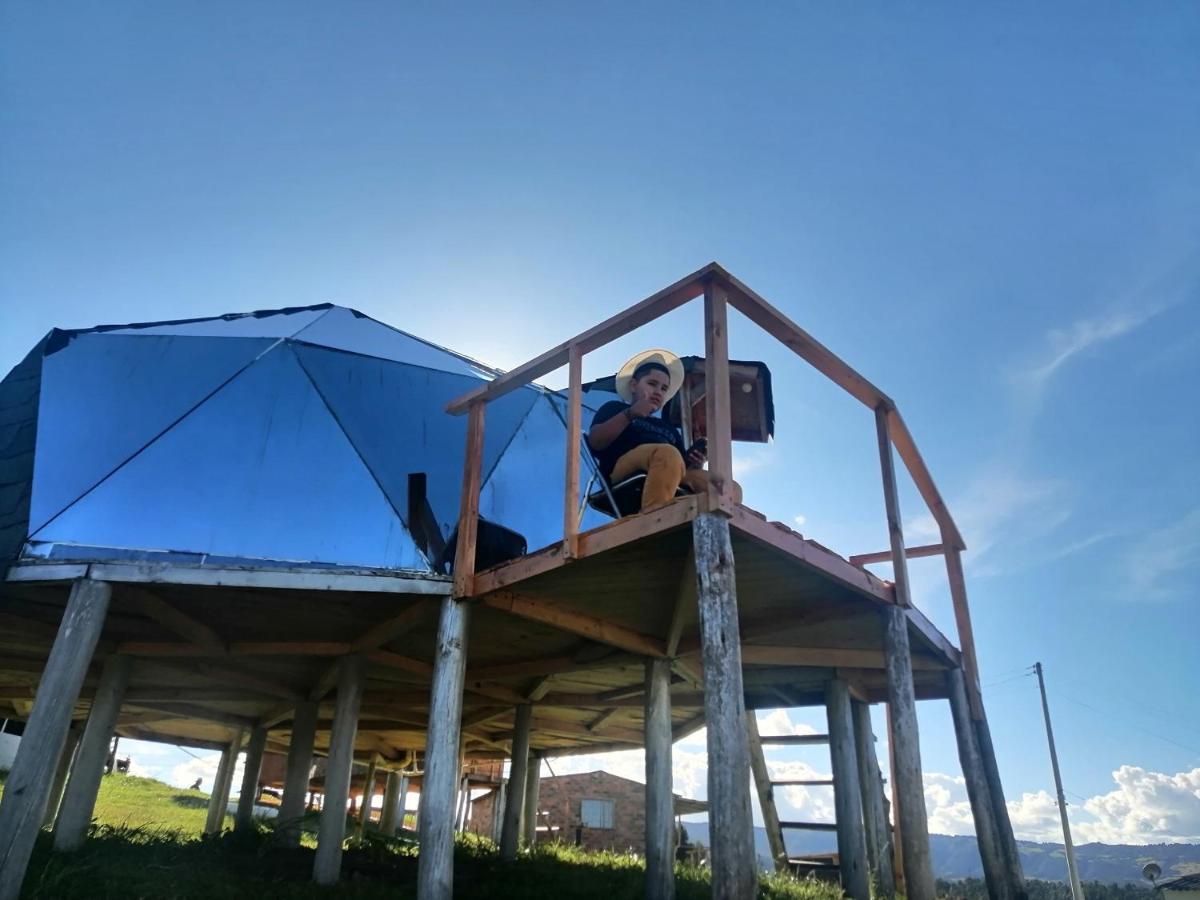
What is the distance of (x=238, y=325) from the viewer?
37.4 feet

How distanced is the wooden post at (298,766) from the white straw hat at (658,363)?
790cm

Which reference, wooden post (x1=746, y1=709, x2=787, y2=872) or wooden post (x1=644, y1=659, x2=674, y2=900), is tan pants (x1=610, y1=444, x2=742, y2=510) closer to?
wooden post (x1=644, y1=659, x2=674, y2=900)

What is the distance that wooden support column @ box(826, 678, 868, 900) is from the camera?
10469mm

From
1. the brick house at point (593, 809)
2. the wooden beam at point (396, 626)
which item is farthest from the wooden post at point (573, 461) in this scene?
the brick house at point (593, 809)

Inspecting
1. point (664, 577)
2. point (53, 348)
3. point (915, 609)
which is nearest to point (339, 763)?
point (664, 577)

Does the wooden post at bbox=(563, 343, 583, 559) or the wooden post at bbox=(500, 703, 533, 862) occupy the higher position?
the wooden post at bbox=(563, 343, 583, 559)

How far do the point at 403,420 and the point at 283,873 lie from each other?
5.71 metres

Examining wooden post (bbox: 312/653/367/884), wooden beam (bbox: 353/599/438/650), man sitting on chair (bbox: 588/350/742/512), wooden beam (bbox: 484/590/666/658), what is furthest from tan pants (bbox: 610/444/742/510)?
wooden post (bbox: 312/653/367/884)

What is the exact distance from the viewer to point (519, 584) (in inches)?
306

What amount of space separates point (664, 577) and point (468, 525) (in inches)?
81.3

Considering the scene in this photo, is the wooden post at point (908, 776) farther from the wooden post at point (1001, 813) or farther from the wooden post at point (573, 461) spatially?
the wooden post at point (573, 461)

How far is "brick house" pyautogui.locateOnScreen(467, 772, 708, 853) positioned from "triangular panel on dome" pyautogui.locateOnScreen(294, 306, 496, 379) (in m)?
23.7

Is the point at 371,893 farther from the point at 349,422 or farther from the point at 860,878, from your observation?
the point at 860,878

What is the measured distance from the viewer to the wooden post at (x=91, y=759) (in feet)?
34.3
